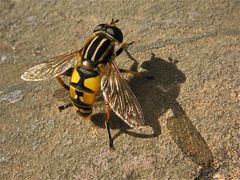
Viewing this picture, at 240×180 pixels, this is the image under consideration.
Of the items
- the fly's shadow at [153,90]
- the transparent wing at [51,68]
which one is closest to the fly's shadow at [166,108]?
the fly's shadow at [153,90]

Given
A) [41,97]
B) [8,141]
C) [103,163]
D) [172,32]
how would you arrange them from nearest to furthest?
[103,163] < [8,141] < [41,97] < [172,32]

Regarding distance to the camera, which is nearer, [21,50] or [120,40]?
[120,40]

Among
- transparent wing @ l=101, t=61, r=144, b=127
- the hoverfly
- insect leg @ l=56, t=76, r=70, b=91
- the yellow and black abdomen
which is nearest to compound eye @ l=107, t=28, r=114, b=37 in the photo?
the hoverfly

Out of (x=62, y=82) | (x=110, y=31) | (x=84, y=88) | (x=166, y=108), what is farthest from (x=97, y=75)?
(x=166, y=108)

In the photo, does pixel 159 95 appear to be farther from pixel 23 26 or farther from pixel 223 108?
pixel 23 26

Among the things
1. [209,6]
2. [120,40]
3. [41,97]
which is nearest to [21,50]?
[41,97]

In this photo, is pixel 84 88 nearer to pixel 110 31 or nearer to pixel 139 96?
pixel 139 96

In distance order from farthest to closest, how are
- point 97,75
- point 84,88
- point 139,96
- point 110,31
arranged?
point 110,31 < point 139,96 < point 97,75 < point 84,88
